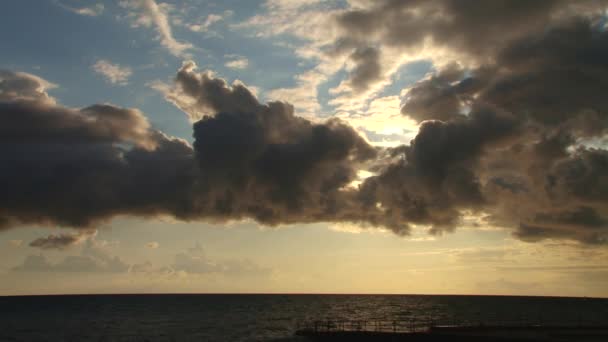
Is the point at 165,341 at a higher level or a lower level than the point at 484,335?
lower

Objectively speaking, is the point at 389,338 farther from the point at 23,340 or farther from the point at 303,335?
the point at 23,340

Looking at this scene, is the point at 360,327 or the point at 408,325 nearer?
the point at 360,327

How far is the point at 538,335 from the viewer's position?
68812mm

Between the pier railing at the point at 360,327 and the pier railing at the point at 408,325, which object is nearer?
the pier railing at the point at 408,325

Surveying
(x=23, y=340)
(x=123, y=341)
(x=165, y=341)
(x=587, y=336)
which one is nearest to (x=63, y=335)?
(x=23, y=340)

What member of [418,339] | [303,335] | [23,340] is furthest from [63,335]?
[418,339]

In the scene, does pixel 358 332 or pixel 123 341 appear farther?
pixel 123 341

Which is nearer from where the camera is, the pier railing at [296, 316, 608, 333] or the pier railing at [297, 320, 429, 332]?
the pier railing at [296, 316, 608, 333]

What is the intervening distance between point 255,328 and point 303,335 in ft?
108

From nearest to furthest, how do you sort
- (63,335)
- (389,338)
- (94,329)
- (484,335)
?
(484,335), (389,338), (63,335), (94,329)

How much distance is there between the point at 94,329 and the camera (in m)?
125

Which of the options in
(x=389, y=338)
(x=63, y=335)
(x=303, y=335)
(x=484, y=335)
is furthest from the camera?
(x=63, y=335)

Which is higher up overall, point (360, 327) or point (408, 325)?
point (360, 327)

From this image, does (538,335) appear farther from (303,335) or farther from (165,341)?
(165,341)
